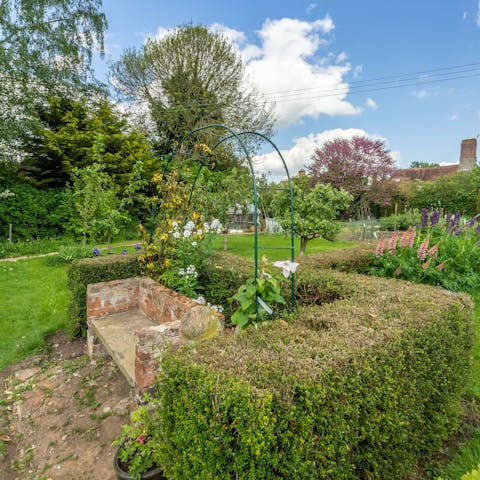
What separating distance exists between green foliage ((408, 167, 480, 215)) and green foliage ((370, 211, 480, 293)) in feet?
36.4

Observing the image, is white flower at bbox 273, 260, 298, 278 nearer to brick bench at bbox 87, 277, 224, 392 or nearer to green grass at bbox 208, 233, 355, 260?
brick bench at bbox 87, 277, 224, 392

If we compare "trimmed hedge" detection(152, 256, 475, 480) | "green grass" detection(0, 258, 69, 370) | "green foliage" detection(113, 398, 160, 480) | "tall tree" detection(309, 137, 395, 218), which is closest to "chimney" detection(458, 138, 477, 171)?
"tall tree" detection(309, 137, 395, 218)

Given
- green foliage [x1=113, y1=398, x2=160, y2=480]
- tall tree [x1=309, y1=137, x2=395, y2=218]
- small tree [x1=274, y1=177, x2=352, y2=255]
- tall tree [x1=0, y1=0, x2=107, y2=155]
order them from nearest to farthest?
green foliage [x1=113, y1=398, x2=160, y2=480]
small tree [x1=274, y1=177, x2=352, y2=255]
tall tree [x1=0, y1=0, x2=107, y2=155]
tall tree [x1=309, y1=137, x2=395, y2=218]

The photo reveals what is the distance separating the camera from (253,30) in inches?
348

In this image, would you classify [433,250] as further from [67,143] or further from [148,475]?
[67,143]

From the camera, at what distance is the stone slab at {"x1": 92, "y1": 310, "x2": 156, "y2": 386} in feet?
7.53

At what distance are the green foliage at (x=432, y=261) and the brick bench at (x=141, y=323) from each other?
2.46 m

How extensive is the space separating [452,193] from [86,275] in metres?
16.7

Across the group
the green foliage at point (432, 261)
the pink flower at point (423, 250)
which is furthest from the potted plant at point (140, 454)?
the pink flower at point (423, 250)

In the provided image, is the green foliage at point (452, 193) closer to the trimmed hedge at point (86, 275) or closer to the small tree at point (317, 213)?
the small tree at point (317, 213)

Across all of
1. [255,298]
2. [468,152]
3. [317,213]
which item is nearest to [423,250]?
[255,298]

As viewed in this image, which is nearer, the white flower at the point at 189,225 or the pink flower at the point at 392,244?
the white flower at the point at 189,225

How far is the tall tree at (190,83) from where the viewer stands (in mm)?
12305

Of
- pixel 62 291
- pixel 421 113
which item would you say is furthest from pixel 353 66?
pixel 62 291
